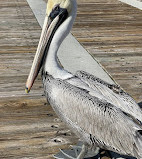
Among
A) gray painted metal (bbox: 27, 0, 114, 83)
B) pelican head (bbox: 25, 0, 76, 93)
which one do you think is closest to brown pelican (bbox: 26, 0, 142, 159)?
pelican head (bbox: 25, 0, 76, 93)

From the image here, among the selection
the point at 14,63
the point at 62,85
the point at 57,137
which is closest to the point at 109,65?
the point at 14,63

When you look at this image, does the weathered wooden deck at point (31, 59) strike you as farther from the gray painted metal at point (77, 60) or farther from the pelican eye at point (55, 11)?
the pelican eye at point (55, 11)

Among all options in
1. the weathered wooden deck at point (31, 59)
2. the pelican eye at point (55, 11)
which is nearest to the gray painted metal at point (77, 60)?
the weathered wooden deck at point (31, 59)

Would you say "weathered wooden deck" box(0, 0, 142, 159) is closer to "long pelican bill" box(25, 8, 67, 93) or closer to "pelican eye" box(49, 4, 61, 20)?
"long pelican bill" box(25, 8, 67, 93)

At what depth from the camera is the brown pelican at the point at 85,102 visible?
10.3 ft

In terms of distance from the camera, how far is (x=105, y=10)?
10617 mm

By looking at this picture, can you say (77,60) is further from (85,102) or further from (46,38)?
(85,102)

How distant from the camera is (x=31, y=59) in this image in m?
6.41

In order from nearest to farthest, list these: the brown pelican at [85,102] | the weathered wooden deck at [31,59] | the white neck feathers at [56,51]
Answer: the brown pelican at [85,102] → the white neck feathers at [56,51] → the weathered wooden deck at [31,59]

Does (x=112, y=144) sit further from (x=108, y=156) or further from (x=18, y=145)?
(x=18, y=145)

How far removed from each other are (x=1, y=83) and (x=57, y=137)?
1726mm

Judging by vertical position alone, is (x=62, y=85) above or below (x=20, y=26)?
above

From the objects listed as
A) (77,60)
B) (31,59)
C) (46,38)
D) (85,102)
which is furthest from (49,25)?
(31,59)

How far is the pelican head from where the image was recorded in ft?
11.8
